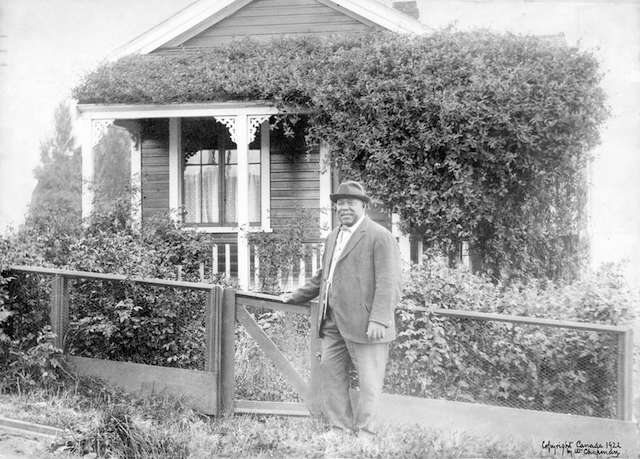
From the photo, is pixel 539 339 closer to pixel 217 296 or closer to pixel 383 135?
pixel 217 296

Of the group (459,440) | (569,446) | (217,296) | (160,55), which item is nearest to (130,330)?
(217,296)

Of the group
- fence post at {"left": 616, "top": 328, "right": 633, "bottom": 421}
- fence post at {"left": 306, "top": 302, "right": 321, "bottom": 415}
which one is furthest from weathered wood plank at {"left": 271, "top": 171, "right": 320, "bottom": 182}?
fence post at {"left": 616, "top": 328, "right": 633, "bottom": 421}

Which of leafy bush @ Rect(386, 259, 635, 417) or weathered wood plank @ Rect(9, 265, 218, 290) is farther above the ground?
weathered wood plank @ Rect(9, 265, 218, 290)

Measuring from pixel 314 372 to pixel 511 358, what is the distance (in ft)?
5.42

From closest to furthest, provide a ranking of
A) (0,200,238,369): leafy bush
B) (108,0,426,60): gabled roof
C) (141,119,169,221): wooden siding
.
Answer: (0,200,238,369): leafy bush → (108,0,426,60): gabled roof → (141,119,169,221): wooden siding

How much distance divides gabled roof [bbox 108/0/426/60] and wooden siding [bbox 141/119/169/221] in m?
1.46

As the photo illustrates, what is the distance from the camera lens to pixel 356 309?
4754 millimetres

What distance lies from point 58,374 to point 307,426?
263cm

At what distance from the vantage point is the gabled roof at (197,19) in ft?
36.9

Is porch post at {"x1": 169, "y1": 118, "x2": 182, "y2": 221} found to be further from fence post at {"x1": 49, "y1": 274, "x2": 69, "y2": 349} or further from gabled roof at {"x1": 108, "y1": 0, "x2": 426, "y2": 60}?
fence post at {"x1": 49, "y1": 274, "x2": 69, "y2": 349}

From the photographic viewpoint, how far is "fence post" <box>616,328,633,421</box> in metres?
4.64

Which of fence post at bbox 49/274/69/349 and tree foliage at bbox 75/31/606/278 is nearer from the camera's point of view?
fence post at bbox 49/274/69/349

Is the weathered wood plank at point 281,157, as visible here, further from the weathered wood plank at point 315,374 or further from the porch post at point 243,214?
the weathered wood plank at point 315,374

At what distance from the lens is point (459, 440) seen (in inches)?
193
